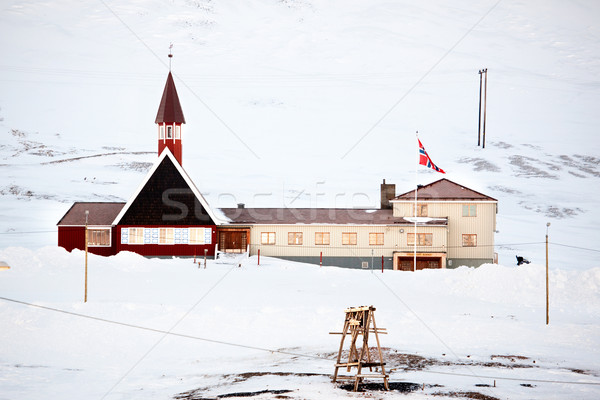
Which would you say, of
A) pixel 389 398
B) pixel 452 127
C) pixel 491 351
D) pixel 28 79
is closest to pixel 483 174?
pixel 452 127

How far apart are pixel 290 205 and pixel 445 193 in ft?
152

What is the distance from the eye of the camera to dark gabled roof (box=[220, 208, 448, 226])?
2217 inches

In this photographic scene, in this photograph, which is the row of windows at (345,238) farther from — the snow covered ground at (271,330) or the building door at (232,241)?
the snow covered ground at (271,330)

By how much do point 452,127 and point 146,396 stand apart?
138 m

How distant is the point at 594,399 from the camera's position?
802 inches

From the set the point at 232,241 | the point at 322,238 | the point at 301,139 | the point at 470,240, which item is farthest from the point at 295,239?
the point at 301,139

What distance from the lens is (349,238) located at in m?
56.5

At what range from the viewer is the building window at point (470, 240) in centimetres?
5741

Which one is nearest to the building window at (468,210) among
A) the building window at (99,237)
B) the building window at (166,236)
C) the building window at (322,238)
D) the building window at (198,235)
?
the building window at (322,238)

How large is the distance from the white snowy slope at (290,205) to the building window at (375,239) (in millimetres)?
8423

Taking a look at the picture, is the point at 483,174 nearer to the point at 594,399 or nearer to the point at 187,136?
the point at 187,136

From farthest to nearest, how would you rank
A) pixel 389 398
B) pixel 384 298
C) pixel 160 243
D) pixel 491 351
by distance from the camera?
pixel 160 243, pixel 384 298, pixel 491 351, pixel 389 398

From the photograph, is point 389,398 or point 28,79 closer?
point 389,398

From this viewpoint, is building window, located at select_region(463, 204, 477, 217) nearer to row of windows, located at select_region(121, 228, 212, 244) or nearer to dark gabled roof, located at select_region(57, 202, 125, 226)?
row of windows, located at select_region(121, 228, 212, 244)
